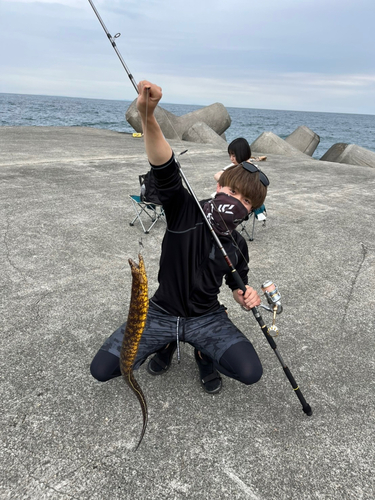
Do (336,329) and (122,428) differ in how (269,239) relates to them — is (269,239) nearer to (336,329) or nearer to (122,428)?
(336,329)

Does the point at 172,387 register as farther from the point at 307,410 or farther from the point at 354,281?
the point at 354,281

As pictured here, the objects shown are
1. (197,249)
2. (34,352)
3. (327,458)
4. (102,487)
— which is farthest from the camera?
(34,352)

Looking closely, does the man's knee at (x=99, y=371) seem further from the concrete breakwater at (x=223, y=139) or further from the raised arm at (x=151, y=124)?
the concrete breakwater at (x=223, y=139)

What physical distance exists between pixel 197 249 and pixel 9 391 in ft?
5.42

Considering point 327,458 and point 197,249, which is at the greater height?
point 197,249

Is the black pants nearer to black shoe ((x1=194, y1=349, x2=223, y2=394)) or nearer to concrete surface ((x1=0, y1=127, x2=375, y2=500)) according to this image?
black shoe ((x1=194, y1=349, x2=223, y2=394))

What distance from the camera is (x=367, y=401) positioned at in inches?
104

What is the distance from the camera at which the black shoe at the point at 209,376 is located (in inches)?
104

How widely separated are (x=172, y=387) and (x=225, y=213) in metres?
1.32

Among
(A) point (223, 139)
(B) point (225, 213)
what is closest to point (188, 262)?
(B) point (225, 213)

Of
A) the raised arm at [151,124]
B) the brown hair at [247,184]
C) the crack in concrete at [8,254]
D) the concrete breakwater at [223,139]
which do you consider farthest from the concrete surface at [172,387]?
the concrete breakwater at [223,139]

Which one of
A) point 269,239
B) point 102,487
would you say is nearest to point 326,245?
point 269,239

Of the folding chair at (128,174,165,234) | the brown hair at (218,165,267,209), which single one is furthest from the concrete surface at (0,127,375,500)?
the brown hair at (218,165,267,209)

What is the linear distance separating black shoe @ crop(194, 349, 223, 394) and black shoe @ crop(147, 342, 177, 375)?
243mm
